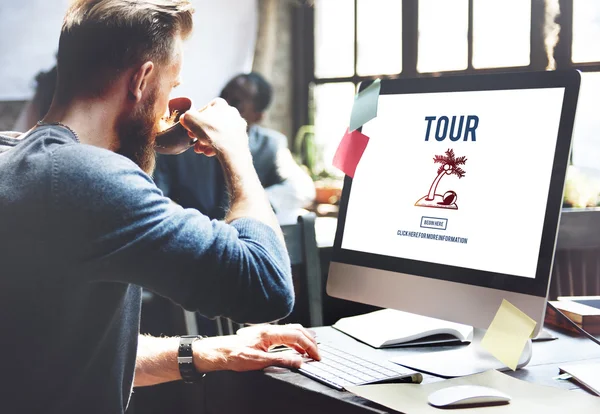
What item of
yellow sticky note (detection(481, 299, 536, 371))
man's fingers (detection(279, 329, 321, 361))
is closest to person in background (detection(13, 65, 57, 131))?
man's fingers (detection(279, 329, 321, 361))

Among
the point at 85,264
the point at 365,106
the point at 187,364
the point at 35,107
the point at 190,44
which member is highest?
the point at 190,44

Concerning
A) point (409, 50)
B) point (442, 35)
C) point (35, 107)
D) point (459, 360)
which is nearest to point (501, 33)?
point (442, 35)

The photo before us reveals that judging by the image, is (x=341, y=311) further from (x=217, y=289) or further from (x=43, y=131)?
(x=43, y=131)

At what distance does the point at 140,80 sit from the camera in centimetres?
112

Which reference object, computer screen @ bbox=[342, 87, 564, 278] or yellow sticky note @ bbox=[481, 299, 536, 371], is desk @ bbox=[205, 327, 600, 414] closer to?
yellow sticky note @ bbox=[481, 299, 536, 371]

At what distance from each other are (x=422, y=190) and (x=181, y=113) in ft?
1.59

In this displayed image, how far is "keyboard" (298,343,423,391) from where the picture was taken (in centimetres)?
104

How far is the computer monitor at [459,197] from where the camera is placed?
106 centimetres

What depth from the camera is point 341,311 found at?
1.74 metres

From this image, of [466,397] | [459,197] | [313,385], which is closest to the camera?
[466,397]

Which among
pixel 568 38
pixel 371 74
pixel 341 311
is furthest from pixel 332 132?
pixel 341 311

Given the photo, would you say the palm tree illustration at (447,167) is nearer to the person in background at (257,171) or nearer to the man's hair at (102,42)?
the man's hair at (102,42)

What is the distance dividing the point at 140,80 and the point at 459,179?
515 millimetres

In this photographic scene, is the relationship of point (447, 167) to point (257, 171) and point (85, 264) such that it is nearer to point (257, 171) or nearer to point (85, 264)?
point (85, 264)
